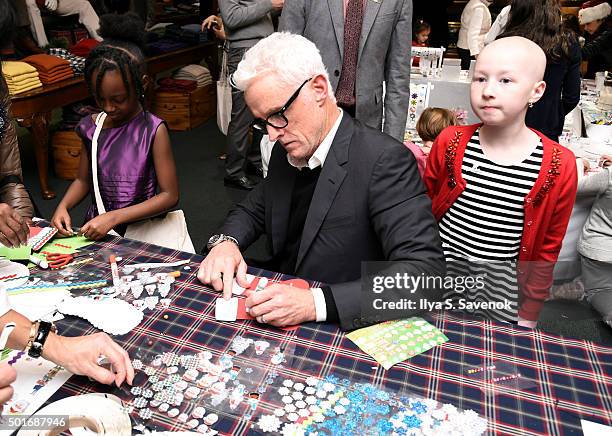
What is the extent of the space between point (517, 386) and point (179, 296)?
97 centimetres

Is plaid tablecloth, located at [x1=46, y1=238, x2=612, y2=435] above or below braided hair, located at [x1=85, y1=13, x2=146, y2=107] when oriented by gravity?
below

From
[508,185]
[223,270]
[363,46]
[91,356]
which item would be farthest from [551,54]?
[91,356]

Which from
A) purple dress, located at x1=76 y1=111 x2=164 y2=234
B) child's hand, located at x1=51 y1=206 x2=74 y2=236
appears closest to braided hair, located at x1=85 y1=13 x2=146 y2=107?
purple dress, located at x1=76 y1=111 x2=164 y2=234

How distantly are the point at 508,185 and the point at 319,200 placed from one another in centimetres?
73

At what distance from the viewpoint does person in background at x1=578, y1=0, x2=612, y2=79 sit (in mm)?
5254

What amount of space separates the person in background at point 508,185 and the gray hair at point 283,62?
2.23 feet

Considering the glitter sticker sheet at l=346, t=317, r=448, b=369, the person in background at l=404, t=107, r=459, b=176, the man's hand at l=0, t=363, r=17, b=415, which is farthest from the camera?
the person in background at l=404, t=107, r=459, b=176

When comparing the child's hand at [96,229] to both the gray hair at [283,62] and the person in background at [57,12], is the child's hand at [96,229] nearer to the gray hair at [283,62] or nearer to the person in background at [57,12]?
the gray hair at [283,62]

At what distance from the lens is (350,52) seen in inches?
113

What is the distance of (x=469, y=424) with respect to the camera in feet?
3.51

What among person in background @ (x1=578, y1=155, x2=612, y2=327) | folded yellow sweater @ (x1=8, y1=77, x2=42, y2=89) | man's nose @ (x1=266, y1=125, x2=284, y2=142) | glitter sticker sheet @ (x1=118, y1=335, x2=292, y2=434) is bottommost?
person in background @ (x1=578, y1=155, x2=612, y2=327)

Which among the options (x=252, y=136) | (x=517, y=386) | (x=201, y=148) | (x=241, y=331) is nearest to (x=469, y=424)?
(x=517, y=386)

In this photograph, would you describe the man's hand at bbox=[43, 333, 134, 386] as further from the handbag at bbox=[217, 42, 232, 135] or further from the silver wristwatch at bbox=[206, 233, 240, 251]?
the handbag at bbox=[217, 42, 232, 135]

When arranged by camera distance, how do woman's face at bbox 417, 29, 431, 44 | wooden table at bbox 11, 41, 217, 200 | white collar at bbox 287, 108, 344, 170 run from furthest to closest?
woman's face at bbox 417, 29, 431, 44 < wooden table at bbox 11, 41, 217, 200 < white collar at bbox 287, 108, 344, 170
